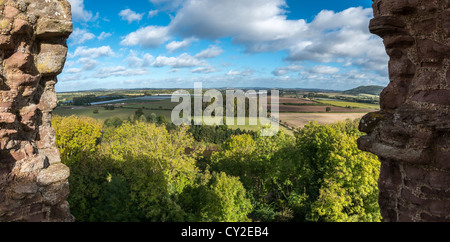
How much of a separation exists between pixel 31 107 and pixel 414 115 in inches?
205

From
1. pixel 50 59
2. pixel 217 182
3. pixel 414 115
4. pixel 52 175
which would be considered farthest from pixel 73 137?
pixel 414 115

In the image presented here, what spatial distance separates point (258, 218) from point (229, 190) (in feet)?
19.5

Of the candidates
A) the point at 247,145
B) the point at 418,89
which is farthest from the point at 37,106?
the point at 247,145

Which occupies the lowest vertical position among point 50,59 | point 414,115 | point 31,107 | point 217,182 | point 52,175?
point 217,182

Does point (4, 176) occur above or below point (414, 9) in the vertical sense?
below

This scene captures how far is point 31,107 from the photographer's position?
3.78 meters

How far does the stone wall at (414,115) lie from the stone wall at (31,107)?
4.62 metres

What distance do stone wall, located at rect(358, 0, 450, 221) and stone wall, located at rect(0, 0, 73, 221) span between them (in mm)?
4620

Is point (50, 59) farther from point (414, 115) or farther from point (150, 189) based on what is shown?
point (150, 189)

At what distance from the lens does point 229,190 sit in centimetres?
1571

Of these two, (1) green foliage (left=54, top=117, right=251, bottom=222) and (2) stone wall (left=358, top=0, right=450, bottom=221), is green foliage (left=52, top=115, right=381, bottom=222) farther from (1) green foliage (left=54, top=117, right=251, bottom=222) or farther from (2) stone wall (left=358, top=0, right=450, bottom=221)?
(2) stone wall (left=358, top=0, right=450, bottom=221)

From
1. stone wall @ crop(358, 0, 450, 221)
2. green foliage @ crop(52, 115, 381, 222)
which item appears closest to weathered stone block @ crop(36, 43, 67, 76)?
stone wall @ crop(358, 0, 450, 221)

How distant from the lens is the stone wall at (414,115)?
285cm
